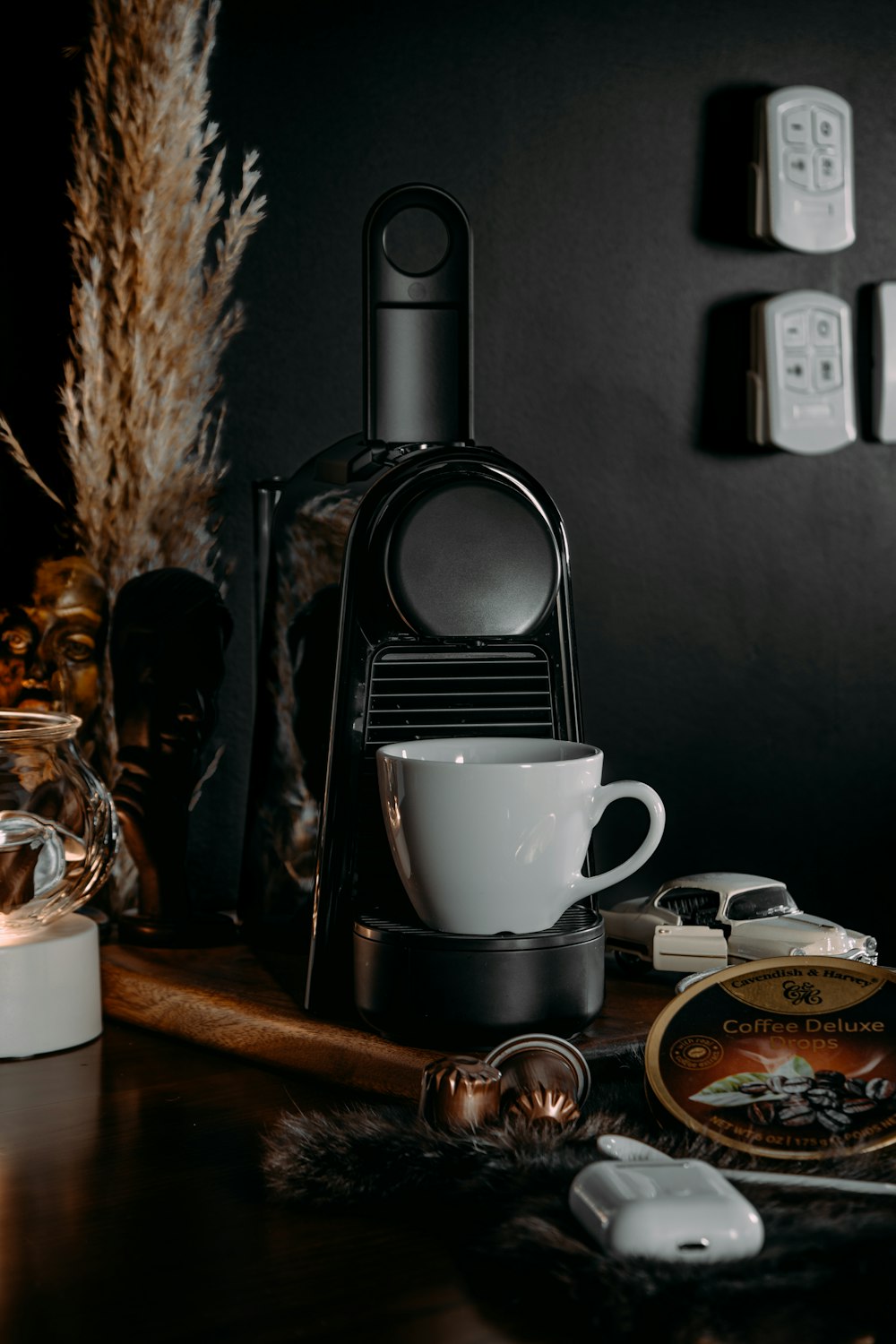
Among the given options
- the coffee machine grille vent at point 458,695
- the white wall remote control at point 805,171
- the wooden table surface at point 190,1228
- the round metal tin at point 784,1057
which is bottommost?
the wooden table surface at point 190,1228

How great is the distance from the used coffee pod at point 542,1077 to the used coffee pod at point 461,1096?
0.04 feet

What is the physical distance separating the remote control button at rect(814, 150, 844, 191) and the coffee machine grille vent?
3.22 feet

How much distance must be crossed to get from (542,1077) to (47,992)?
0.32 metres

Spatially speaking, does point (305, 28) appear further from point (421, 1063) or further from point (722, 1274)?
point (722, 1274)

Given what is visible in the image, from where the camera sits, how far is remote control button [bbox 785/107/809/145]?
5.02 ft

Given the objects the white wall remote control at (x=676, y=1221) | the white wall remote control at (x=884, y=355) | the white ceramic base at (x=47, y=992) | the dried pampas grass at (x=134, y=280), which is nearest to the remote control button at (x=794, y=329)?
the white wall remote control at (x=884, y=355)

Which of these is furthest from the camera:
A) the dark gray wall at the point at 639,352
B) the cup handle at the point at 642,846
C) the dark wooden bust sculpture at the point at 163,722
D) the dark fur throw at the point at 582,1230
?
the dark gray wall at the point at 639,352

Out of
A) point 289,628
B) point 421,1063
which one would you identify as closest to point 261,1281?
point 421,1063

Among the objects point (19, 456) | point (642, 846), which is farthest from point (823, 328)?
point (642, 846)

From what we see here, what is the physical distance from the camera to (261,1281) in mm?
514

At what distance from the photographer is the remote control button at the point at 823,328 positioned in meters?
1.57

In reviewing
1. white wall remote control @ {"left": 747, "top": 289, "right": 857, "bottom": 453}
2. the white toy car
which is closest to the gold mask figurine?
the white toy car

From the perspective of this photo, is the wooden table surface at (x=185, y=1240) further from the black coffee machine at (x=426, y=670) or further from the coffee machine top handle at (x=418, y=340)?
the coffee machine top handle at (x=418, y=340)

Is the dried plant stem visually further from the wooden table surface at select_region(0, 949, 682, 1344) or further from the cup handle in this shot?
the cup handle
